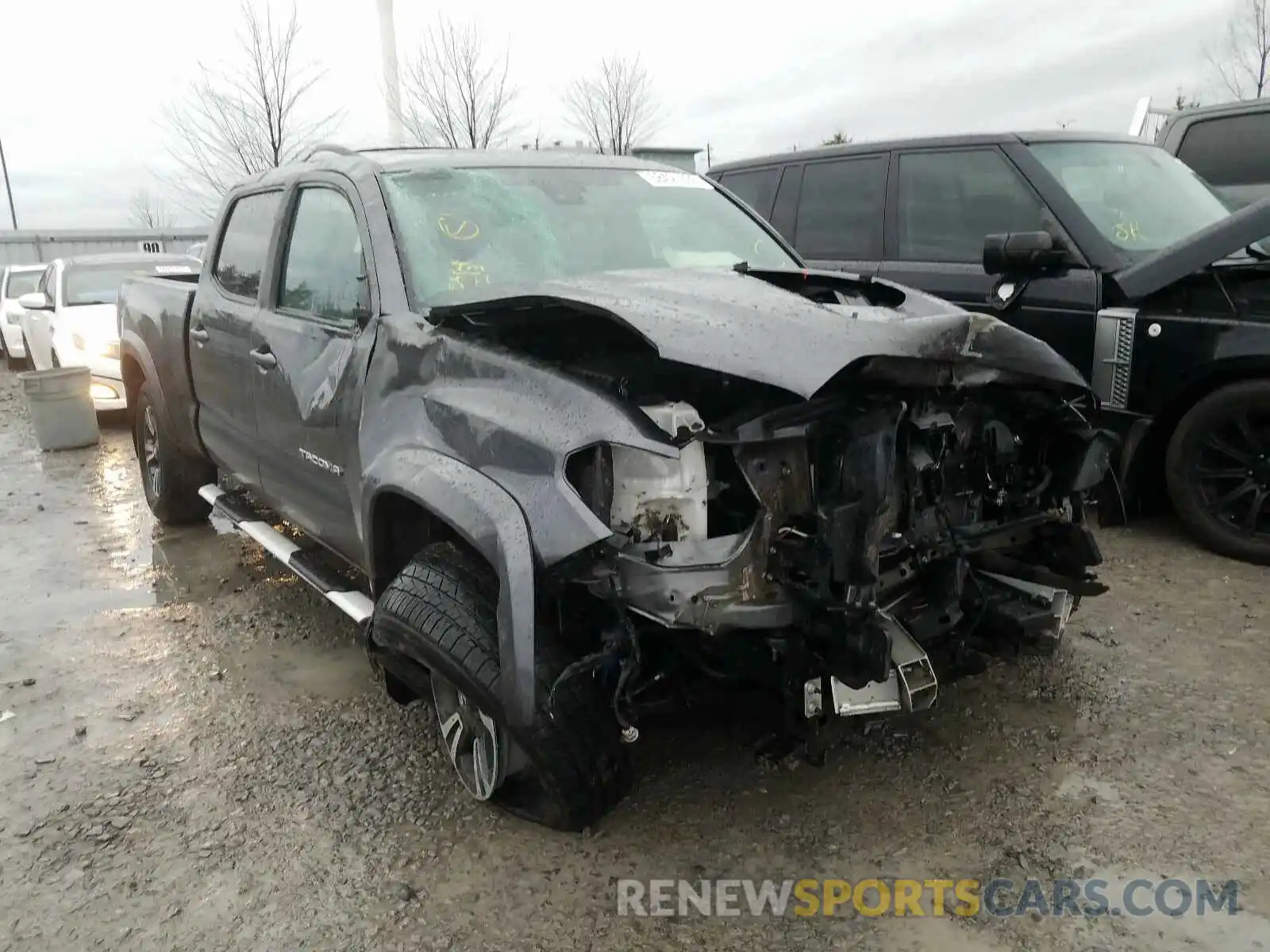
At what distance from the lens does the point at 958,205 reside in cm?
557

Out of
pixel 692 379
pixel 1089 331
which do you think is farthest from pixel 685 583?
pixel 1089 331

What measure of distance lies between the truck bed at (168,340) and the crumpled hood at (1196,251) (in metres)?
4.59

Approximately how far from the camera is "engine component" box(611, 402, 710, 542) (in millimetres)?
2439

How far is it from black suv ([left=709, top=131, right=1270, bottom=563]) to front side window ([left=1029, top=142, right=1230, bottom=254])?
1cm

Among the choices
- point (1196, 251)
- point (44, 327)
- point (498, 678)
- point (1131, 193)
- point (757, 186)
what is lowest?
point (498, 678)

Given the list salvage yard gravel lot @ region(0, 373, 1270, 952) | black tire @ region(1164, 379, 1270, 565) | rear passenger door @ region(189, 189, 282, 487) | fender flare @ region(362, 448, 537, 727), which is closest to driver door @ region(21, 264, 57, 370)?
rear passenger door @ region(189, 189, 282, 487)

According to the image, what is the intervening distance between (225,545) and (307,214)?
8.44 ft

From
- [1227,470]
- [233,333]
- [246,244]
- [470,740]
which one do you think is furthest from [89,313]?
[1227,470]

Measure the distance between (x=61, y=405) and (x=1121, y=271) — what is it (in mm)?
8309

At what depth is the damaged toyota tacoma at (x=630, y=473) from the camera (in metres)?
2.41

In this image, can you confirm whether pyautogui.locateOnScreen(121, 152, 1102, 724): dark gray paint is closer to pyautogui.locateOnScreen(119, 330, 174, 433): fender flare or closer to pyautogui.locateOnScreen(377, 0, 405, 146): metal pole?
pyautogui.locateOnScreen(119, 330, 174, 433): fender flare

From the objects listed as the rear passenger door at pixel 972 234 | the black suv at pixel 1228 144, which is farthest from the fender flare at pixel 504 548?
the black suv at pixel 1228 144

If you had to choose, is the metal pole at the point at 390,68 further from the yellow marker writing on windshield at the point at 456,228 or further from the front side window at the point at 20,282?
the yellow marker writing on windshield at the point at 456,228

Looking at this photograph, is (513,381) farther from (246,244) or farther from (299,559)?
(246,244)
